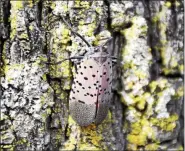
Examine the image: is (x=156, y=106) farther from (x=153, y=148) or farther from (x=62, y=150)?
(x=62, y=150)

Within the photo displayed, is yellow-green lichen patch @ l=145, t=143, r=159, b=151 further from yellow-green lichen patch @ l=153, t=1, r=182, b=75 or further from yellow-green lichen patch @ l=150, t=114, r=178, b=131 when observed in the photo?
yellow-green lichen patch @ l=153, t=1, r=182, b=75

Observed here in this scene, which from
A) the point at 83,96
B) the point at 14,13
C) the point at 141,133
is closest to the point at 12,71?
the point at 14,13

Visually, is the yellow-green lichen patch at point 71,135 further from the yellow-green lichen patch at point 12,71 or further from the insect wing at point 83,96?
the yellow-green lichen patch at point 12,71

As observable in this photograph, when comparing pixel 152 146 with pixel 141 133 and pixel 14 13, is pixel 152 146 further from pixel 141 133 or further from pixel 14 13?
pixel 14 13

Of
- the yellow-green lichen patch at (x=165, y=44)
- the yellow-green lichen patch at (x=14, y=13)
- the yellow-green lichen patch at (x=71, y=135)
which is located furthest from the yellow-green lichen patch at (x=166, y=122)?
the yellow-green lichen patch at (x=14, y=13)

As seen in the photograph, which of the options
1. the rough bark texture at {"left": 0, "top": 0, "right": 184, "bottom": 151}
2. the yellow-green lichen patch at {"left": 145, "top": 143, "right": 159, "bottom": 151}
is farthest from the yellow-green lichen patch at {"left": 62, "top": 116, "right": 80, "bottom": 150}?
the yellow-green lichen patch at {"left": 145, "top": 143, "right": 159, "bottom": 151}

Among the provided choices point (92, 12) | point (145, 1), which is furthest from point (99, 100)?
point (145, 1)

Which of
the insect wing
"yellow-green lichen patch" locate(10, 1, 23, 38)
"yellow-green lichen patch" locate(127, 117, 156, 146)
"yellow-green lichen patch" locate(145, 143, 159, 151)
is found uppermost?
"yellow-green lichen patch" locate(10, 1, 23, 38)
